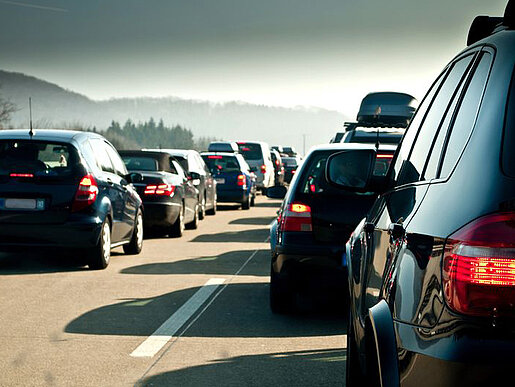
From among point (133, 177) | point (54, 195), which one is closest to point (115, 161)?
point (133, 177)

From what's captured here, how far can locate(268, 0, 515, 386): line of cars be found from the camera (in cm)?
269

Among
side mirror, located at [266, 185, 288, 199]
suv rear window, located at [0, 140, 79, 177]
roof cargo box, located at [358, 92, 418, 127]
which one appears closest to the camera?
side mirror, located at [266, 185, 288, 199]

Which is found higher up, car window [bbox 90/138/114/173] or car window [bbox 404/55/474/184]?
car window [bbox 404/55/474/184]

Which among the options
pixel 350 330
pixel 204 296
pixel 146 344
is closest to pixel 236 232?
pixel 204 296

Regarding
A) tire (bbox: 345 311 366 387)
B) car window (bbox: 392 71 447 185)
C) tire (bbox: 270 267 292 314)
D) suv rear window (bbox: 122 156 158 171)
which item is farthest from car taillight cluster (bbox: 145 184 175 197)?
car window (bbox: 392 71 447 185)

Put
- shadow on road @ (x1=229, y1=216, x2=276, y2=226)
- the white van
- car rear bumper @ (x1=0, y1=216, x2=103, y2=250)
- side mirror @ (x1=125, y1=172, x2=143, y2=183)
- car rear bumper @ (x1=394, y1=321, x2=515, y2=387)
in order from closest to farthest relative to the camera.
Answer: car rear bumper @ (x1=394, y1=321, x2=515, y2=387) → car rear bumper @ (x1=0, y1=216, x2=103, y2=250) → side mirror @ (x1=125, y1=172, x2=143, y2=183) → shadow on road @ (x1=229, y1=216, x2=276, y2=226) → the white van

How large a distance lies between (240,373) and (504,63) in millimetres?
4030

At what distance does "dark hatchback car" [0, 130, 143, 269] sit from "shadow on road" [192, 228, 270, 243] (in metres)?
5.06

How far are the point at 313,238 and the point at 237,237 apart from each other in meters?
9.76

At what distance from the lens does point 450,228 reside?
2844mm

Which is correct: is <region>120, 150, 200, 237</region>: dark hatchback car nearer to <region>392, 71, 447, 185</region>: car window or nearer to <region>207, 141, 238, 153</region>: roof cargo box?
<region>392, 71, 447, 185</region>: car window

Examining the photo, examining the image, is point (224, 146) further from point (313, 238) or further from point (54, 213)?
point (313, 238)

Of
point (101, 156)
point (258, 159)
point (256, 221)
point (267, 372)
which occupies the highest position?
point (101, 156)

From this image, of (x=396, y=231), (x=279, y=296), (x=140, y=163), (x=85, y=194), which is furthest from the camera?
(x=140, y=163)
